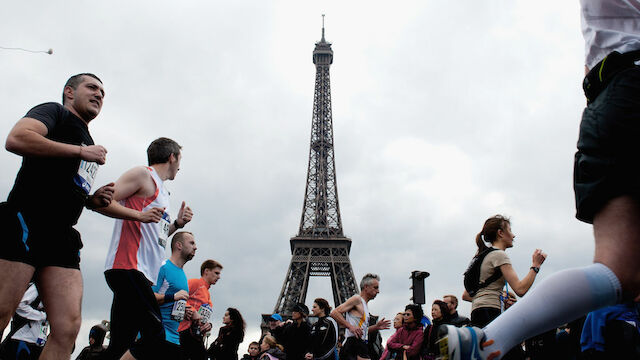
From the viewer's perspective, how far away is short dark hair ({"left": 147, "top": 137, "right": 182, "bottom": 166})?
471cm

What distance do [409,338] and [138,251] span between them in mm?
5084

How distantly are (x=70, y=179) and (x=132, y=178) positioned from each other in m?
1.05

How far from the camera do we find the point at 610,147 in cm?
186

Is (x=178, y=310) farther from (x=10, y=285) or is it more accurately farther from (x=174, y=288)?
(x=10, y=285)

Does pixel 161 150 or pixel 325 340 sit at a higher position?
pixel 161 150

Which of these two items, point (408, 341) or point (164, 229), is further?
point (408, 341)

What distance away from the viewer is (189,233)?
5781 millimetres

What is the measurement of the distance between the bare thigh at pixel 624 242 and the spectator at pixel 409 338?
6.16 metres

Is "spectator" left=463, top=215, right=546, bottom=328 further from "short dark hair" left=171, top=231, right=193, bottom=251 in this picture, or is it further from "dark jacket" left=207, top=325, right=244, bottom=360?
"dark jacket" left=207, top=325, right=244, bottom=360

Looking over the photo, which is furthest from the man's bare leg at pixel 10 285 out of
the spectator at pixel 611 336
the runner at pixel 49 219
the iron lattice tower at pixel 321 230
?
the iron lattice tower at pixel 321 230

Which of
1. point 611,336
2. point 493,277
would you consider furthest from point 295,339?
point 611,336

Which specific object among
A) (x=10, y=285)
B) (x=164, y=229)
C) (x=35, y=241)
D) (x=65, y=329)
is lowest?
(x=65, y=329)

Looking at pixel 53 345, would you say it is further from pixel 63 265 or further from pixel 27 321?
pixel 27 321

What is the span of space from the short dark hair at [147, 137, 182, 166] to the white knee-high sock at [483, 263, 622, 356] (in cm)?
361
